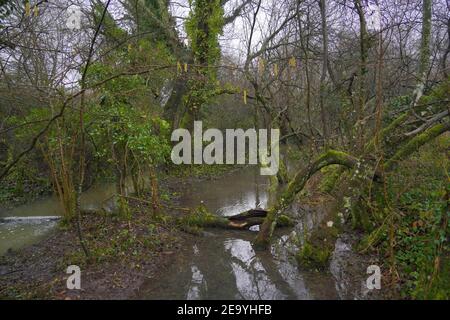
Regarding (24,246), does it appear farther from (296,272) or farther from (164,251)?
(296,272)

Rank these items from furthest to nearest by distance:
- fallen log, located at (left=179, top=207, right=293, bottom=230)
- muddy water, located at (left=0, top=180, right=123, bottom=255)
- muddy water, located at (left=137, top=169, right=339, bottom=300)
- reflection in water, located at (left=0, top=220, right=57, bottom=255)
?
fallen log, located at (left=179, top=207, right=293, bottom=230) < muddy water, located at (left=0, top=180, right=123, bottom=255) < reflection in water, located at (left=0, top=220, right=57, bottom=255) < muddy water, located at (left=137, top=169, right=339, bottom=300)

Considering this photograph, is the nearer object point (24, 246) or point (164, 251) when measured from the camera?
point (164, 251)

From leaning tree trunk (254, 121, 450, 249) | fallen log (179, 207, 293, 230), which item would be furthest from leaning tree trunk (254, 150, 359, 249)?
fallen log (179, 207, 293, 230)

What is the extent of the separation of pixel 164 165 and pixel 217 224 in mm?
6920

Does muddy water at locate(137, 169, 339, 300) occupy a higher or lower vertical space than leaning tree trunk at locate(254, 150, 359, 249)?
lower

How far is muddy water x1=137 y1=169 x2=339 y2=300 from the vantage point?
4.92 metres

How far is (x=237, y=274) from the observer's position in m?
5.60

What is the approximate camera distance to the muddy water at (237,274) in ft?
16.1

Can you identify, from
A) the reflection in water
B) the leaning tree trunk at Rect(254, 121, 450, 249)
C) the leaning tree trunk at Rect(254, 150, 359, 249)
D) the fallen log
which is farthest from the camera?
the fallen log

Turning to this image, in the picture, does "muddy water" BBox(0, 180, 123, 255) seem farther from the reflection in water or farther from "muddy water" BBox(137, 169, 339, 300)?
"muddy water" BBox(137, 169, 339, 300)

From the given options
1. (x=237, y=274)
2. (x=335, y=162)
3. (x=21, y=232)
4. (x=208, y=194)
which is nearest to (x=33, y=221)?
→ (x=21, y=232)

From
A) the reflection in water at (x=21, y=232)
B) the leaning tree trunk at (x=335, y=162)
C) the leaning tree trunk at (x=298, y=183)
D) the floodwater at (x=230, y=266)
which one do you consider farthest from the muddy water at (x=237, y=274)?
the reflection in water at (x=21, y=232)

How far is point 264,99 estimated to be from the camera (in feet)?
43.1
